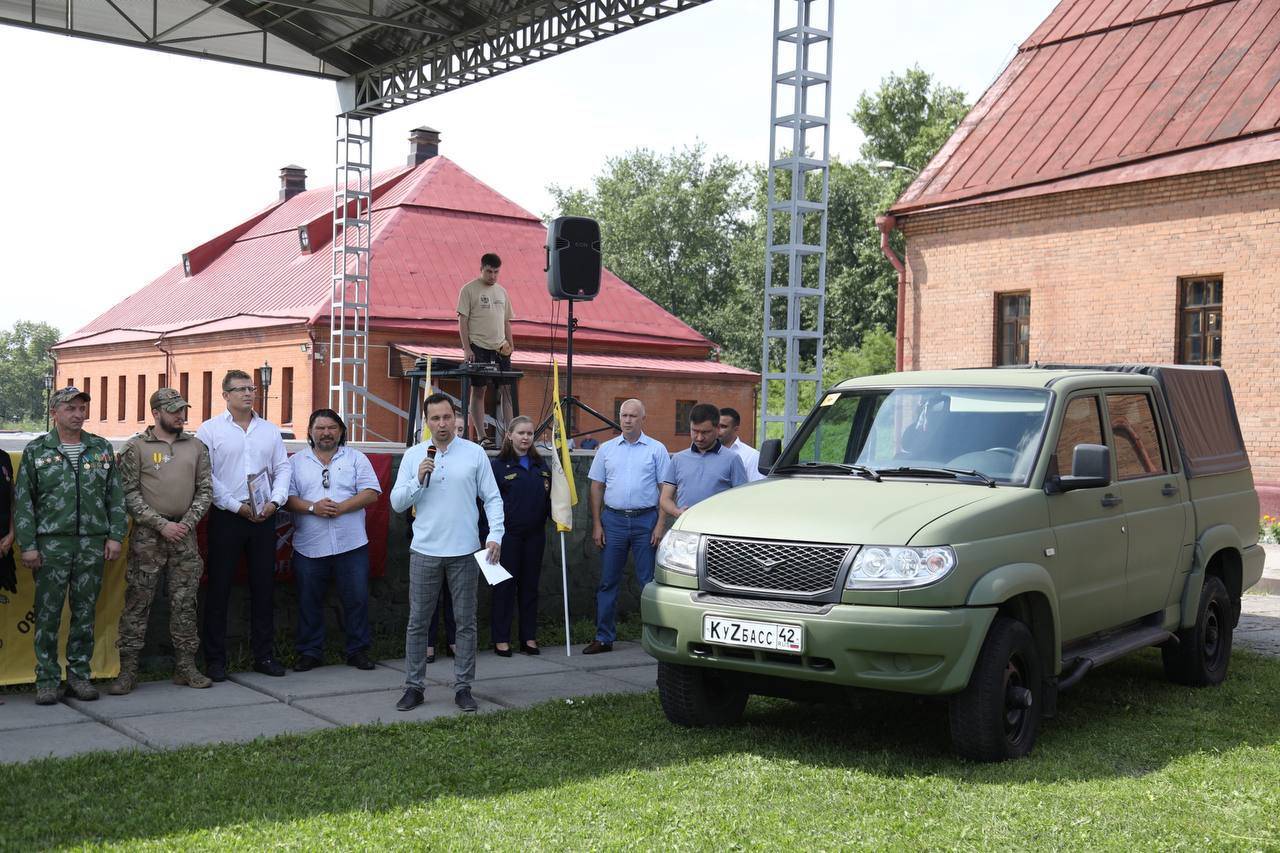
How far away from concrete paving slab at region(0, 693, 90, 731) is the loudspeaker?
7.56m

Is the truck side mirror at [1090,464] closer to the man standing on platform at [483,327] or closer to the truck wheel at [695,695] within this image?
the truck wheel at [695,695]

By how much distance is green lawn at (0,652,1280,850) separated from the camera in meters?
5.41

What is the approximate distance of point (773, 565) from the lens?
21.6 feet

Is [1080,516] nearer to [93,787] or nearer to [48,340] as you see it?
[93,787]

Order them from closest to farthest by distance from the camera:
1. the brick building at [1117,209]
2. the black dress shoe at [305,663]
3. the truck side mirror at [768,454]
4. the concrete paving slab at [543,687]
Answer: the truck side mirror at [768,454], the concrete paving slab at [543,687], the black dress shoe at [305,663], the brick building at [1117,209]

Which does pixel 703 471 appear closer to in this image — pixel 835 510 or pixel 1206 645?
pixel 835 510

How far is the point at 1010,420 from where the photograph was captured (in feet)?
24.2

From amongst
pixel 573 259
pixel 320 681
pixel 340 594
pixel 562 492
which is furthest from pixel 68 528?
pixel 573 259

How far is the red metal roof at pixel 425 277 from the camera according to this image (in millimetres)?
38844

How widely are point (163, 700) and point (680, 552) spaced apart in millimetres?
3487

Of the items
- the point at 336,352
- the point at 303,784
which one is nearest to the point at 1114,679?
the point at 303,784

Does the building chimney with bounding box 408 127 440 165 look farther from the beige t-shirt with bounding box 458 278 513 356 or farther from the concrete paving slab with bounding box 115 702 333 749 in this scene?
the concrete paving slab with bounding box 115 702 333 749

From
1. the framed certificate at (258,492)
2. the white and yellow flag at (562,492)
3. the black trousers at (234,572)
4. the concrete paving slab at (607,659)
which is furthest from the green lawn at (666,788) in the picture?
the white and yellow flag at (562,492)

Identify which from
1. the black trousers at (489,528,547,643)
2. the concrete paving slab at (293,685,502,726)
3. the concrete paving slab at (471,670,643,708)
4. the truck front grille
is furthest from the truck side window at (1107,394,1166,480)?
the black trousers at (489,528,547,643)
